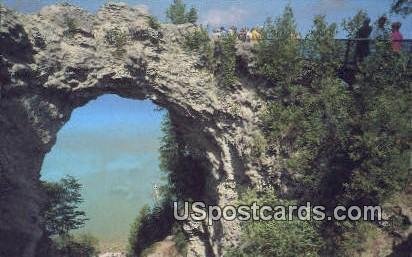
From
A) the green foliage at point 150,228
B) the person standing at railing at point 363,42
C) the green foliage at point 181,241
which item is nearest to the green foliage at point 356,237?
the person standing at railing at point 363,42

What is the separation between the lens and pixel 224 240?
2286 cm

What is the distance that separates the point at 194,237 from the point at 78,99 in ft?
32.5

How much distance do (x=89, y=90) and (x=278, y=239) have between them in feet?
33.0

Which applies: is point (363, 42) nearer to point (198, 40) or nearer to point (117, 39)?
point (198, 40)

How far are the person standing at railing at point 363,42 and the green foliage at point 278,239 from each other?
7136mm

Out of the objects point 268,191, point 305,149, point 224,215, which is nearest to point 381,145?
point 305,149

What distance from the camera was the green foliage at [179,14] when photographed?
2617 centimetres

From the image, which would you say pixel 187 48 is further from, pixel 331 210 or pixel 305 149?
pixel 331 210

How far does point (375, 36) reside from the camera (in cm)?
2069

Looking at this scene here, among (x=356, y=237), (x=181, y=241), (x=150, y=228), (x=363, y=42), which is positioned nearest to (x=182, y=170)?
(x=181, y=241)

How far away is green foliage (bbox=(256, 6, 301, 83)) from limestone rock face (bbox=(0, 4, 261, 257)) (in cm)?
139

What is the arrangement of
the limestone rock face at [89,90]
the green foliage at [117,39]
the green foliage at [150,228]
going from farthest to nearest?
the green foliage at [150,228] < the green foliage at [117,39] < the limestone rock face at [89,90]

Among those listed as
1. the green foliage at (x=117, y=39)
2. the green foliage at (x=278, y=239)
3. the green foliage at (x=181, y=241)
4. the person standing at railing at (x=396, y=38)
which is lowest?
the green foliage at (x=278, y=239)

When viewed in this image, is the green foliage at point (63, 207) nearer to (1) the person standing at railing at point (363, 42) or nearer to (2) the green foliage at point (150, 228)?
(2) the green foliage at point (150, 228)
